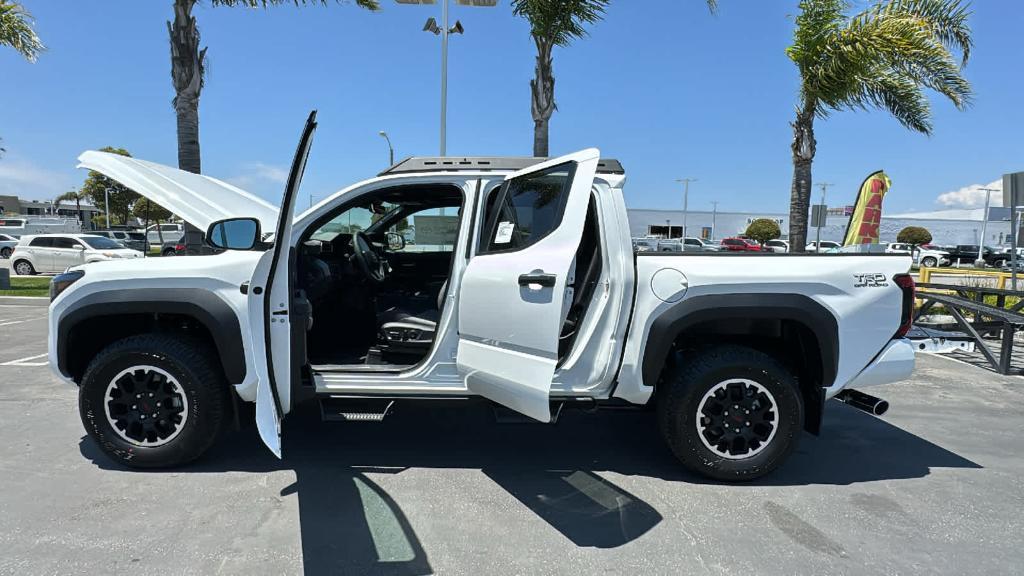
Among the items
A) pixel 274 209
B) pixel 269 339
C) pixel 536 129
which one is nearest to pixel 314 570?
pixel 269 339

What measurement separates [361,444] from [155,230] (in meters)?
47.1

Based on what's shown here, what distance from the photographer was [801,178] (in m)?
10.9

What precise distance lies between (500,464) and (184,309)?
2.17 m

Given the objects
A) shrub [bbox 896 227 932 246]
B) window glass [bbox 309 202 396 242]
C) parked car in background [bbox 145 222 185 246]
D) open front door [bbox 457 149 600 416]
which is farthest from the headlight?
shrub [bbox 896 227 932 246]

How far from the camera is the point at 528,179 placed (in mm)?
3295

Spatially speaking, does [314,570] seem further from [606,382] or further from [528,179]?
[528,179]

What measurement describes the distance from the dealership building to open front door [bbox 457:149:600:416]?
56.1 m

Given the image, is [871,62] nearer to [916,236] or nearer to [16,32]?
[16,32]

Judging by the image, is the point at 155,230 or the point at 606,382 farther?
the point at 155,230

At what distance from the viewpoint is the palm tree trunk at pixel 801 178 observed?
1057 centimetres

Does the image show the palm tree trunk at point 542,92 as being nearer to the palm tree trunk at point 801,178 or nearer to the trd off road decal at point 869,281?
the palm tree trunk at point 801,178

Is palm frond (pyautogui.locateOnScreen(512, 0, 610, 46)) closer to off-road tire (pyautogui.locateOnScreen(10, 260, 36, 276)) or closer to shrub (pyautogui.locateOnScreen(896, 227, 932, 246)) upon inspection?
off-road tire (pyautogui.locateOnScreen(10, 260, 36, 276))

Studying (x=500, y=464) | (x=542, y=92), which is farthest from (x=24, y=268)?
(x=500, y=464)

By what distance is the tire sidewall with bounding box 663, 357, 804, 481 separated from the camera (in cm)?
330
